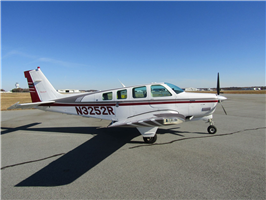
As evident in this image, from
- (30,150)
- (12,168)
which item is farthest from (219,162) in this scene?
(30,150)

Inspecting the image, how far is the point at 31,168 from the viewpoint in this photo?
3.78 metres

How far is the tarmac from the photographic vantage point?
2824mm

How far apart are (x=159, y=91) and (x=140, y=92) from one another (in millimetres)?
778

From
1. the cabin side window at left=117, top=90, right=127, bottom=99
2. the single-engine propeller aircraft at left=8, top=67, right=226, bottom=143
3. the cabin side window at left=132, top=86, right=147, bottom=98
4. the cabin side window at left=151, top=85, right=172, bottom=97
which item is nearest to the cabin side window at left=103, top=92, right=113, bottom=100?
the single-engine propeller aircraft at left=8, top=67, right=226, bottom=143

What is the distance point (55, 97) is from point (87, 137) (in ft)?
9.20

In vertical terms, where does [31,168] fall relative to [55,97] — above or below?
below

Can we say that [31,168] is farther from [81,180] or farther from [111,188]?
[111,188]

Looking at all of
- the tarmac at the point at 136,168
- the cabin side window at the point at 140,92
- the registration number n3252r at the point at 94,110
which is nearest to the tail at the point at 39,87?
the registration number n3252r at the point at 94,110

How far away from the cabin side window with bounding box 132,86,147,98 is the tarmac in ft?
6.09

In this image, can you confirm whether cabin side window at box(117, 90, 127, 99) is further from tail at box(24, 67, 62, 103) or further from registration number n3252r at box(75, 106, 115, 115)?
tail at box(24, 67, 62, 103)

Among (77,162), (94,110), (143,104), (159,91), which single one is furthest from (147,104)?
(77,162)

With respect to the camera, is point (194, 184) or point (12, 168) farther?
point (12, 168)

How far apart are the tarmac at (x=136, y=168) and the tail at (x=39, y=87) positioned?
7.67 feet

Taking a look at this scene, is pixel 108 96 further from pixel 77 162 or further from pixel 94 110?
pixel 77 162
